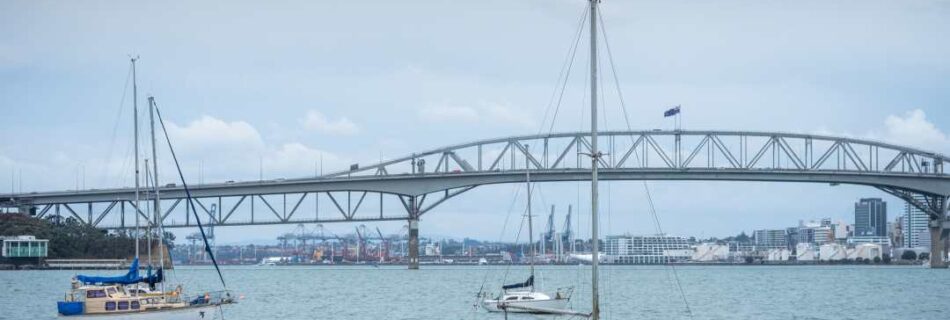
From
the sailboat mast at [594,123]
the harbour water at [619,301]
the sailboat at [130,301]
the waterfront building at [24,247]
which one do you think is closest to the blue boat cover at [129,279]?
the sailboat at [130,301]

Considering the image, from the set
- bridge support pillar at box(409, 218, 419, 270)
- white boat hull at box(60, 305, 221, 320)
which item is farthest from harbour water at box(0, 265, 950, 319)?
bridge support pillar at box(409, 218, 419, 270)

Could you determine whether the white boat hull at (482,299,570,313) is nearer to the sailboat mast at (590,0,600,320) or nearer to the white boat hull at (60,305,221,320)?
the white boat hull at (60,305,221,320)

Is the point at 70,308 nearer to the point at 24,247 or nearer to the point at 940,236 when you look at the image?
the point at 24,247

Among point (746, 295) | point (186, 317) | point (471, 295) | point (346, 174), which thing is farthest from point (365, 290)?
point (346, 174)

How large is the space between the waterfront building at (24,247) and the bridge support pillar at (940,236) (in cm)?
11131

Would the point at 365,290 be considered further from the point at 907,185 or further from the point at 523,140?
the point at 907,185

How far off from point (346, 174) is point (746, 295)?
80235 mm

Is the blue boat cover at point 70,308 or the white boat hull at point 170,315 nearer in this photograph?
the white boat hull at point 170,315

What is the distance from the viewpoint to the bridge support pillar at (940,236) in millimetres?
173125

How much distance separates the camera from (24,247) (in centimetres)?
18438

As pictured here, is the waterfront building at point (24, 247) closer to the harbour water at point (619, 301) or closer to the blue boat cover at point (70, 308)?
the harbour water at point (619, 301)

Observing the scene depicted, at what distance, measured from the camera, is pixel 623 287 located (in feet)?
391

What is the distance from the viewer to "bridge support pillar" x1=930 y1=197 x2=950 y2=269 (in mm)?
173125

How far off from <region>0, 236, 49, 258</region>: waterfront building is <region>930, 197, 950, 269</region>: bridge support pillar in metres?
111
